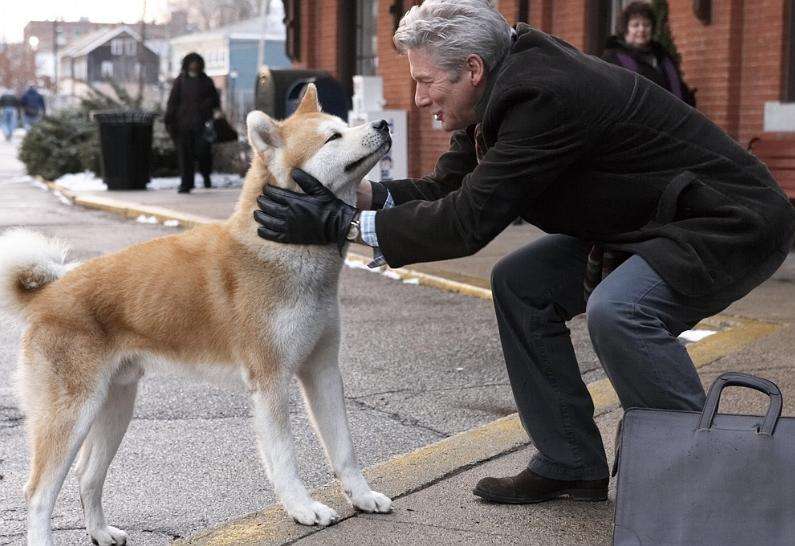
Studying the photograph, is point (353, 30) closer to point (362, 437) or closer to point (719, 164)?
point (362, 437)

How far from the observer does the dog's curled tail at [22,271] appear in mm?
3713

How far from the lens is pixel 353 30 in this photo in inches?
711

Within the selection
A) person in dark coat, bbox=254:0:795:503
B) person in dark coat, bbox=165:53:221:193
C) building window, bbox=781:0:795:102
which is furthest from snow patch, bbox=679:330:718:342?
person in dark coat, bbox=165:53:221:193

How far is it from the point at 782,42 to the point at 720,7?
732 millimetres

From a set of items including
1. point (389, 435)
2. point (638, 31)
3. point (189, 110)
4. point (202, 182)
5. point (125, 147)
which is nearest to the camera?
point (389, 435)

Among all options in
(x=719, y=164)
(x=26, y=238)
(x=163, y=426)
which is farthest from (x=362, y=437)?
(x=719, y=164)

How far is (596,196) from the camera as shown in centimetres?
357

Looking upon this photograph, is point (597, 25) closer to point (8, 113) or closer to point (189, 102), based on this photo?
point (189, 102)

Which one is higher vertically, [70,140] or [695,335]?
[70,140]

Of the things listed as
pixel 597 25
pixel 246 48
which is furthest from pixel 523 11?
pixel 246 48

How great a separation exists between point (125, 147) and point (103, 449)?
14339mm

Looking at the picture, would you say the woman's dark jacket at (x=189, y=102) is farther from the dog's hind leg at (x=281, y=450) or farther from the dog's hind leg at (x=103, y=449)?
the dog's hind leg at (x=281, y=450)

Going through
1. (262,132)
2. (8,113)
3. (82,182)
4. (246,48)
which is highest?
(246,48)

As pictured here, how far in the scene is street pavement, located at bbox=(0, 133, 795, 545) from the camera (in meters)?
3.81
